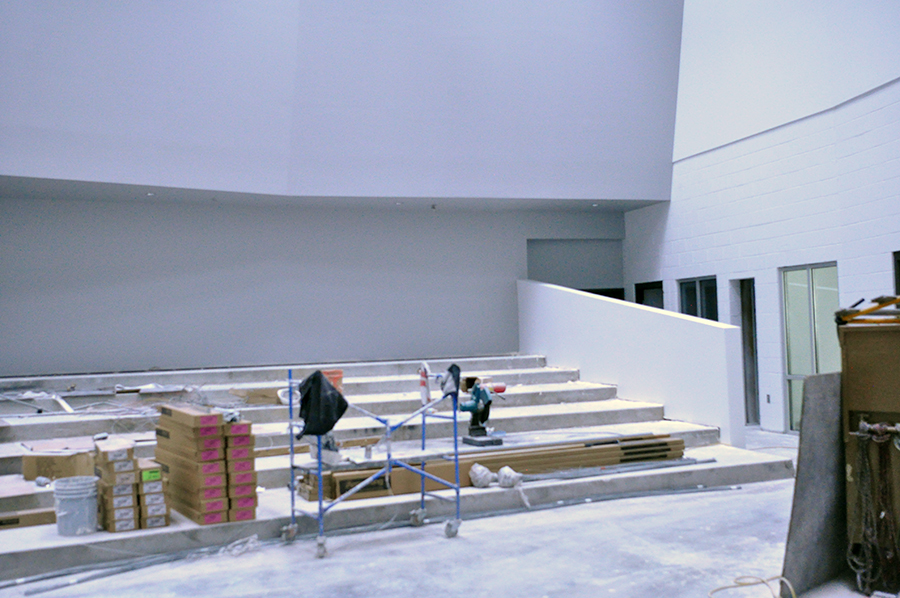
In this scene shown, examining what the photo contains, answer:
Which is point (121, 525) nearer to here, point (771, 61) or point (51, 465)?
point (51, 465)

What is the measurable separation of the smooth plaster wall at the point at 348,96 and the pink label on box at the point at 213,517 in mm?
5195

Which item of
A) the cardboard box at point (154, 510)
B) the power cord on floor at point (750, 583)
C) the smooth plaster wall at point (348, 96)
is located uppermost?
the smooth plaster wall at point (348, 96)

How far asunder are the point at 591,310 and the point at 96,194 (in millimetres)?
6740

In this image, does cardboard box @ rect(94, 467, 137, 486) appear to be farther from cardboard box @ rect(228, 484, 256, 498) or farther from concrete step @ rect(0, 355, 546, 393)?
concrete step @ rect(0, 355, 546, 393)

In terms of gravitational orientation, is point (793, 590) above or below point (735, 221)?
below

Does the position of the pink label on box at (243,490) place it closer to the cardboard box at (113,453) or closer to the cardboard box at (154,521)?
the cardboard box at (154,521)

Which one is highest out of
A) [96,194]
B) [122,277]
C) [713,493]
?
[96,194]

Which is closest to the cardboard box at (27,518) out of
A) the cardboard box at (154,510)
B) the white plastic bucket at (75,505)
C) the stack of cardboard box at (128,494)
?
the white plastic bucket at (75,505)

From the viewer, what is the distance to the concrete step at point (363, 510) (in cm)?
511

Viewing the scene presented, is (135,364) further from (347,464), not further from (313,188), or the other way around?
(347,464)

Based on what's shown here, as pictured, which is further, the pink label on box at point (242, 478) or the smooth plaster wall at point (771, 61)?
the smooth plaster wall at point (771, 61)

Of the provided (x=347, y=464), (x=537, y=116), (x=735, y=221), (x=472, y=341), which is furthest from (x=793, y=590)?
(x=472, y=341)

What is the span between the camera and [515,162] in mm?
11016

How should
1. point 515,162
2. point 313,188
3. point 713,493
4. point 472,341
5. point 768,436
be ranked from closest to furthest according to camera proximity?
point 713,493, point 768,436, point 313,188, point 515,162, point 472,341
